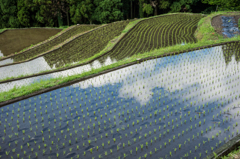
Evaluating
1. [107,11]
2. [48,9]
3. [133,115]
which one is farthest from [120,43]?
[48,9]

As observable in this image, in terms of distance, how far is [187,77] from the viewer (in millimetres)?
7473

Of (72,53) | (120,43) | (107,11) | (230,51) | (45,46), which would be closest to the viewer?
(230,51)

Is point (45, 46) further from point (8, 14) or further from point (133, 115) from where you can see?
point (133, 115)

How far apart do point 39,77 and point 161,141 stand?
612 cm

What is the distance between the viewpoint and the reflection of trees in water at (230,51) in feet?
29.0

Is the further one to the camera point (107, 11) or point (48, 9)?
point (107, 11)

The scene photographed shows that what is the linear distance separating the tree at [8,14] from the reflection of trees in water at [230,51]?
21.3 metres

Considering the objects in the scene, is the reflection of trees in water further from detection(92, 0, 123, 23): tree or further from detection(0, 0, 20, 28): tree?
detection(0, 0, 20, 28): tree

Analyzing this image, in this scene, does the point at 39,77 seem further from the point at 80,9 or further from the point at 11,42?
the point at 80,9

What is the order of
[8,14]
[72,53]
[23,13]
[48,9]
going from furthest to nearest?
[8,14]
[23,13]
[48,9]
[72,53]

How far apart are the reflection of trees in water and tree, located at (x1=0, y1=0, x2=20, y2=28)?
2131cm

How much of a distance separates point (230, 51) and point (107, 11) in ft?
53.3

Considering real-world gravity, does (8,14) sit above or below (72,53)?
above

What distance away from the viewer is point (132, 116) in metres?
5.44
